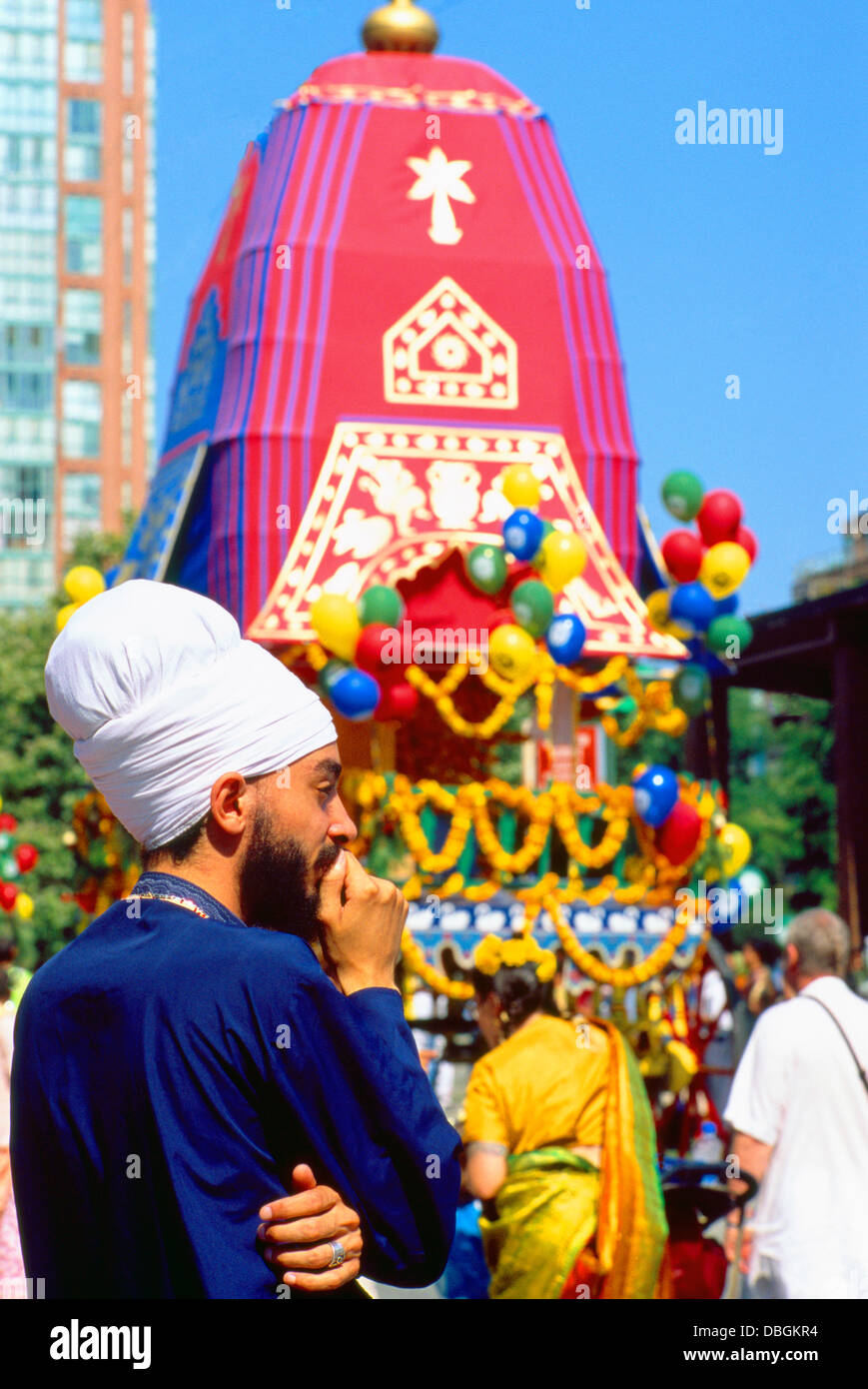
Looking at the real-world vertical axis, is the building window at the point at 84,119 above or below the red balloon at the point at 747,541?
above

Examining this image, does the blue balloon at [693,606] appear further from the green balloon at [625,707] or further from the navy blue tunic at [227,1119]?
the navy blue tunic at [227,1119]

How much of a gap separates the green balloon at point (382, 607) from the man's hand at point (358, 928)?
735cm

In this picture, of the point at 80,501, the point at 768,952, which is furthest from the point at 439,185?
the point at 80,501

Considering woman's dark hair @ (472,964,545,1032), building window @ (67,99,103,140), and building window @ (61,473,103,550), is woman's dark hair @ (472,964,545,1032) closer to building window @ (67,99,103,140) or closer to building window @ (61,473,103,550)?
building window @ (61,473,103,550)

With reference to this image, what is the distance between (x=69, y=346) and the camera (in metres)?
61.8

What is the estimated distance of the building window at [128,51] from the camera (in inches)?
2520

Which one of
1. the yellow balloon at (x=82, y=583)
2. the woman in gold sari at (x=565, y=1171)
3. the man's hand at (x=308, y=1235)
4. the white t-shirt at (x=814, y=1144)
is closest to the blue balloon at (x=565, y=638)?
the yellow balloon at (x=82, y=583)

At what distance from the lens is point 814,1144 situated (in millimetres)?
5223

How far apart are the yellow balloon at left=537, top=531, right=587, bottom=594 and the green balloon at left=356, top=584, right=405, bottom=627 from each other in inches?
28.4

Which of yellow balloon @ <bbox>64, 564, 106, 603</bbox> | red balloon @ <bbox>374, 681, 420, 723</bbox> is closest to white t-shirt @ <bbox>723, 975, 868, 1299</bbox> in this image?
red balloon @ <bbox>374, 681, 420, 723</bbox>

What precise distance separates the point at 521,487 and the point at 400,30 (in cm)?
383

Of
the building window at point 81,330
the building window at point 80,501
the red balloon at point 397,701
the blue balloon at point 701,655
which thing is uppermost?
the building window at point 81,330
